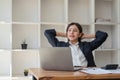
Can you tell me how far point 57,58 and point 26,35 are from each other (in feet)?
7.18

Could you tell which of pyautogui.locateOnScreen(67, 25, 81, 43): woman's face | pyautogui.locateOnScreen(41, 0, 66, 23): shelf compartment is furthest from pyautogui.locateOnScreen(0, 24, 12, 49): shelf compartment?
pyautogui.locateOnScreen(67, 25, 81, 43): woman's face

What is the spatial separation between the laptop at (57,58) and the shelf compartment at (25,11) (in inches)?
79.1

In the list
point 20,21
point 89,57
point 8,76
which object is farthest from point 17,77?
point 89,57

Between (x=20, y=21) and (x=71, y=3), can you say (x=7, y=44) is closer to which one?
(x=20, y=21)

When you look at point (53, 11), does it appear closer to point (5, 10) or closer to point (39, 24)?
point (39, 24)

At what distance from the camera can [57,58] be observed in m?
1.79

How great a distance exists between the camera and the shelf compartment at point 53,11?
3.97 metres

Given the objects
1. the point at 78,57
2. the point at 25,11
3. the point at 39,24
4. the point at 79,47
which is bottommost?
the point at 78,57

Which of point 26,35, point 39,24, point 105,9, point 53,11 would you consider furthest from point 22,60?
point 105,9

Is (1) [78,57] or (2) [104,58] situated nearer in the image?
(1) [78,57]

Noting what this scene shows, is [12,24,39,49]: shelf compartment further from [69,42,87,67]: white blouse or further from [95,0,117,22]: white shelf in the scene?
[69,42,87,67]: white blouse

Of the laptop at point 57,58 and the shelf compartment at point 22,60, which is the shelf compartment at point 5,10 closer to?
the shelf compartment at point 22,60

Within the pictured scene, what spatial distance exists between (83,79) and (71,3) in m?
2.74

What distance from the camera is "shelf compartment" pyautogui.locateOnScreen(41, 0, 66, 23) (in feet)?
13.0
